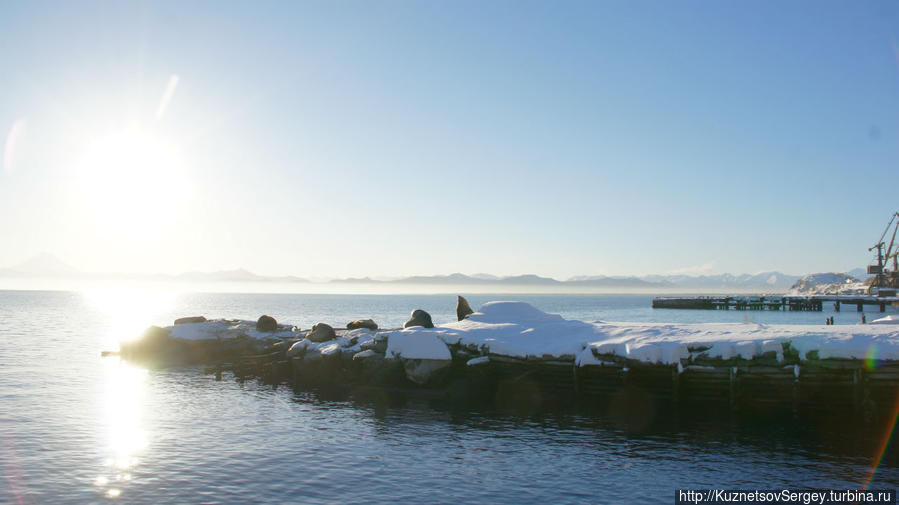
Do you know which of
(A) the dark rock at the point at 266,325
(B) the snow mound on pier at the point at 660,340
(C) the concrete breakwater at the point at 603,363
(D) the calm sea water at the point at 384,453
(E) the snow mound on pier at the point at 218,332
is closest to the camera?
(D) the calm sea water at the point at 384,453

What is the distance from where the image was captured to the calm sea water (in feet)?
59.4

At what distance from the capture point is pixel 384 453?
22234 millimetres

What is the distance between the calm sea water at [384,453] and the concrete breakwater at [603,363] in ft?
8.70

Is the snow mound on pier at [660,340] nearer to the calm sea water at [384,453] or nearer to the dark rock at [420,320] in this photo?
the dark rock at [420,320]

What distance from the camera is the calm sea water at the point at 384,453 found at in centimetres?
1811

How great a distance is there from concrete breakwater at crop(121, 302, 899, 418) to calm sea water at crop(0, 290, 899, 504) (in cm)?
265

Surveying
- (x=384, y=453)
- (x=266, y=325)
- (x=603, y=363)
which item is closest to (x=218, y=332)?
(x=266, y=325)

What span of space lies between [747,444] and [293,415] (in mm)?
19792

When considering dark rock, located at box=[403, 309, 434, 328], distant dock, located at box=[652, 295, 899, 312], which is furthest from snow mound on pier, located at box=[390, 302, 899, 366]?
distant dock, located at box=[652, 295, 899, 312]

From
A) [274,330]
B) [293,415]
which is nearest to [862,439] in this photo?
[293,415]

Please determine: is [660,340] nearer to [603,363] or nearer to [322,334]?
[603,363]

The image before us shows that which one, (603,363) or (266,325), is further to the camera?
(266,325)

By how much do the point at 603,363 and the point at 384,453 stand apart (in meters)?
14.7

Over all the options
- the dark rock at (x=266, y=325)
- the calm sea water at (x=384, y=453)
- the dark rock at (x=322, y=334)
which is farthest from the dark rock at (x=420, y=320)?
the dark rock at (x=266, y=325)
